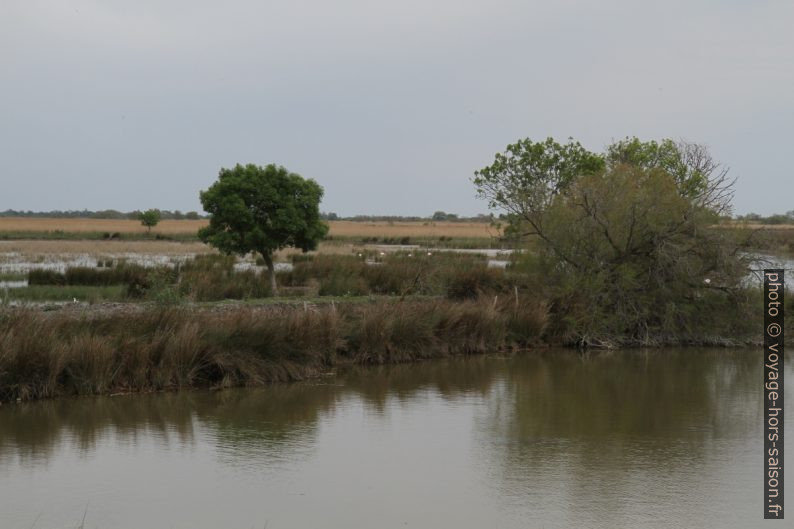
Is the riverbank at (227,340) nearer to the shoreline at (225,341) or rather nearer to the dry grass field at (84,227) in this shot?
the shoreline at (225,341)

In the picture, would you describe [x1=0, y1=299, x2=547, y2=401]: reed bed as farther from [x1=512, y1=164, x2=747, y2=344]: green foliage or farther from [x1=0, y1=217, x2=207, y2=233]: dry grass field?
[x1=0, y1=217, x2=207, y2=233]: dry grass field

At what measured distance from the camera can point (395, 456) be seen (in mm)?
10742

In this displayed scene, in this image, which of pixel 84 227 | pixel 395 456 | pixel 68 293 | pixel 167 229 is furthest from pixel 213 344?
pixel 84 227

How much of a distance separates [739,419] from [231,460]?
26.2 feet

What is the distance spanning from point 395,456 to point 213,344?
17.1ft

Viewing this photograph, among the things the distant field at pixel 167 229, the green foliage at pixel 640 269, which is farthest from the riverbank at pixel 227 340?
the distant field at pixel 167 229

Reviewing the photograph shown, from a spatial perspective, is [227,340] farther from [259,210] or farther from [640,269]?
[640,269]

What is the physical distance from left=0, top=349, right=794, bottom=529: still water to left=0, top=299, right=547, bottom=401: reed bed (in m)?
0.43

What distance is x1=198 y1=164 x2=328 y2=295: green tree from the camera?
2269 centimetres

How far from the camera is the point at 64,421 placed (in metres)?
12.2

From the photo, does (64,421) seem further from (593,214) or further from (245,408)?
(593,214)

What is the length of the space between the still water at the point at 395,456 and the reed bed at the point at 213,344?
0.43 m

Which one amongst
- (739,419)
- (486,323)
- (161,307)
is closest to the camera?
(739,419)

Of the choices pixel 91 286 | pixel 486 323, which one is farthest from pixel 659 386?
pixel 91 286
